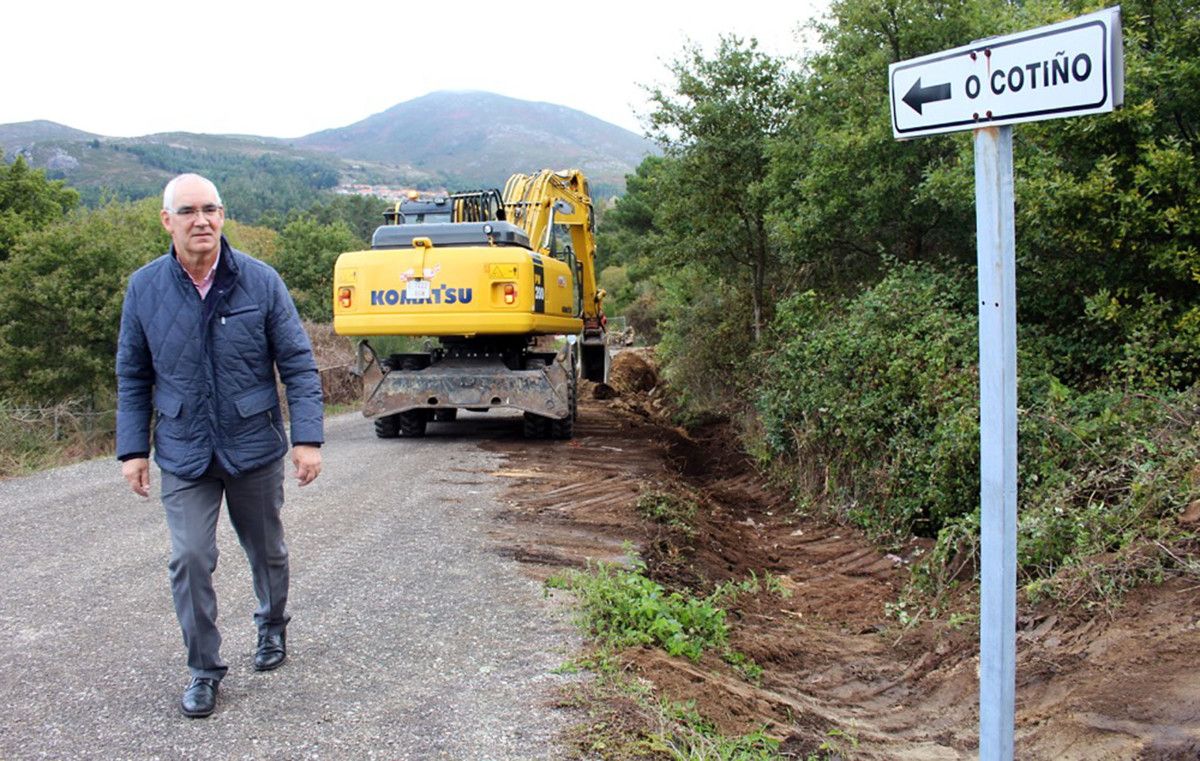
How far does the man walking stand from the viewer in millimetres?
4012

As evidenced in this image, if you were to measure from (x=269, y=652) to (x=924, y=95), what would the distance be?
141 inches

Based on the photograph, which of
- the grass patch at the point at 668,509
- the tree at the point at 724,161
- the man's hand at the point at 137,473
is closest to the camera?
the man's hand at the point at 137,473

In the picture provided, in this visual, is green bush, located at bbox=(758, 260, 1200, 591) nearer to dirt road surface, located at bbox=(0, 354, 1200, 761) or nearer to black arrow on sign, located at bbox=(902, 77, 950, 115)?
dirt road surface, located at bbox=(0, 354, 1200, 761)

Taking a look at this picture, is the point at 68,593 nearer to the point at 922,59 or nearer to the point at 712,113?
the point at 922,59

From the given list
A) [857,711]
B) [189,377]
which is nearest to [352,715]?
[189,377]

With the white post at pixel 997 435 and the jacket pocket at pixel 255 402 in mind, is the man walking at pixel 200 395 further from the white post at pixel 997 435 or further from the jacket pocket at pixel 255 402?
the white post at pixel 997 435

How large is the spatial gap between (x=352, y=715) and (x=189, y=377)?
152 cm

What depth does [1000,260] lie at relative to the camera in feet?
9.13

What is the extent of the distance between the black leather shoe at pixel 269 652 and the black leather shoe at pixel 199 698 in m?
0.38

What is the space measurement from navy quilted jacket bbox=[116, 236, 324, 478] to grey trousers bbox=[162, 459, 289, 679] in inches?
3.8

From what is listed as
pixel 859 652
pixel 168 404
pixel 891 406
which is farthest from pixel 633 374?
pixel 168 404

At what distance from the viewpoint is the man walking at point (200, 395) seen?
4012 mm

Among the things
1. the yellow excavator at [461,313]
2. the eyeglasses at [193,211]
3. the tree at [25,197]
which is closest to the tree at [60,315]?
the tree at [25,197]

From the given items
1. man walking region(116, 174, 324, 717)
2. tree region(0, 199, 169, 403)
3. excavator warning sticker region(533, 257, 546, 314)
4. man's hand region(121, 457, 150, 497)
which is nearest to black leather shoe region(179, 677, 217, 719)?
man walking region(116, 174, 324, 717)
